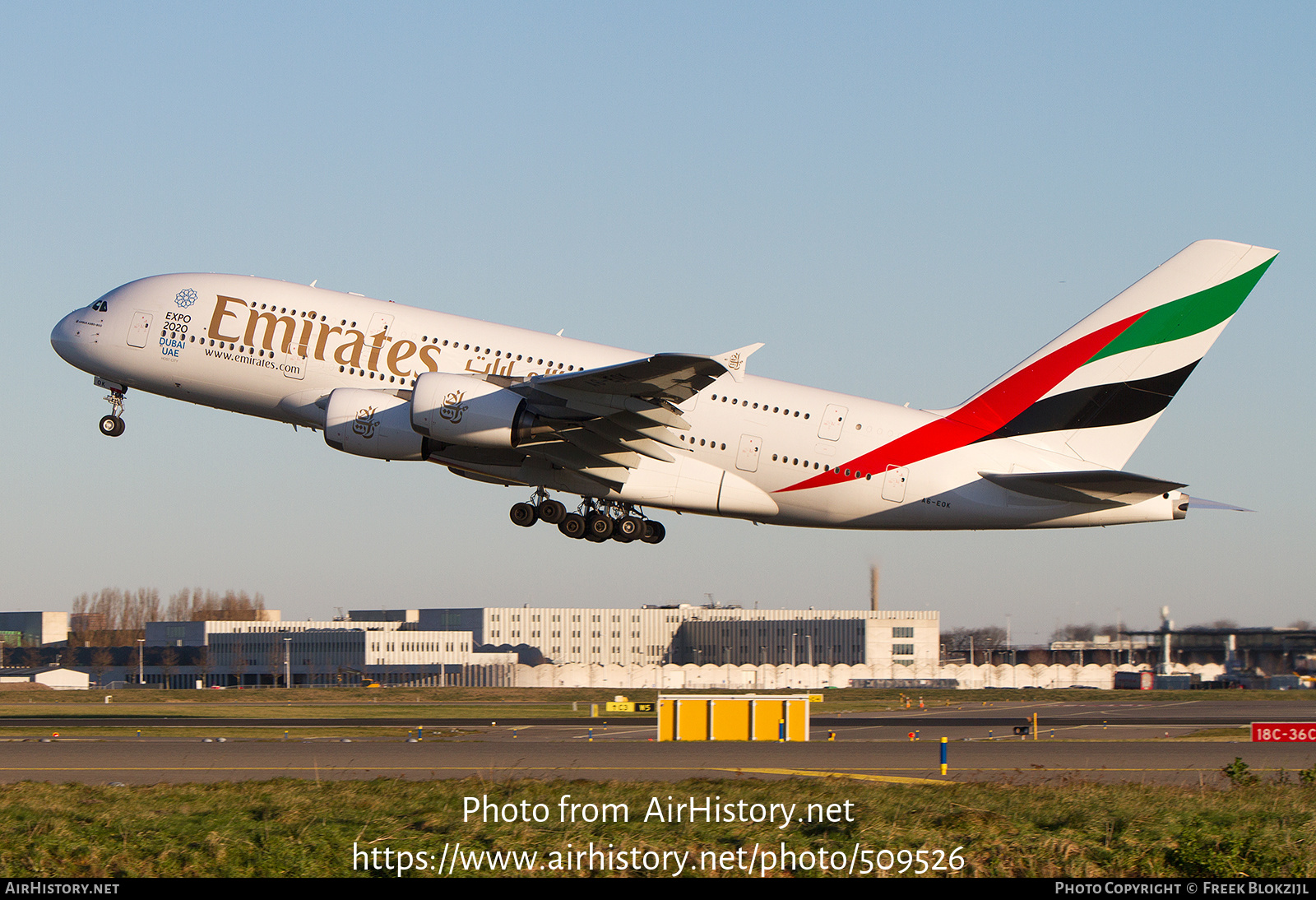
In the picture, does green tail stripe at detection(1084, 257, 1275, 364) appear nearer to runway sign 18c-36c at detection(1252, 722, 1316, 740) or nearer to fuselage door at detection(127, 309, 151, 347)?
runway sign 18c-36c at detection(1252, 722, 1316, 740)

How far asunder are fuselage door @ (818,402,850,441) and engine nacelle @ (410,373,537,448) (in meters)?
8.02

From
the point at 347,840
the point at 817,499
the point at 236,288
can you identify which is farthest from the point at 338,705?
the point at 347,840

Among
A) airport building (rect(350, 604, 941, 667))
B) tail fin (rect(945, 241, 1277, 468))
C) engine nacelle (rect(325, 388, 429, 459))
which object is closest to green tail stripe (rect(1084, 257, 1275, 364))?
tail fin (rect(945, 241, 1277, 468))

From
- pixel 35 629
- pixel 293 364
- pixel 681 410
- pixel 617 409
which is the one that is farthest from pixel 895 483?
pixel 35 629

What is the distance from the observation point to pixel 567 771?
2705 centimetres

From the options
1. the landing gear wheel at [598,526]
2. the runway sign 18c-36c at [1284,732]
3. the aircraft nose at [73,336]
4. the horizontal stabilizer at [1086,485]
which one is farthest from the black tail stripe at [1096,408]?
the aircraft nose at [73,336]

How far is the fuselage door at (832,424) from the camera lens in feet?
121

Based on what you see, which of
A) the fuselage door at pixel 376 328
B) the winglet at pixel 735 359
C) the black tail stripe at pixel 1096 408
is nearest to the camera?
the winglet at pixel 735 359

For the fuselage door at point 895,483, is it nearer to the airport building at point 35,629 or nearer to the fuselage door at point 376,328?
the fuselage door at point 376,328

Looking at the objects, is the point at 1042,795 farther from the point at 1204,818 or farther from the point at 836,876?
the point at 836,876

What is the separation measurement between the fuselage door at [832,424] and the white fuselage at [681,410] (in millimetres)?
42

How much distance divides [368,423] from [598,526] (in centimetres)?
779

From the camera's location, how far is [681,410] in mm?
37125

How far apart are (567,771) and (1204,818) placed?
12.1 metres
